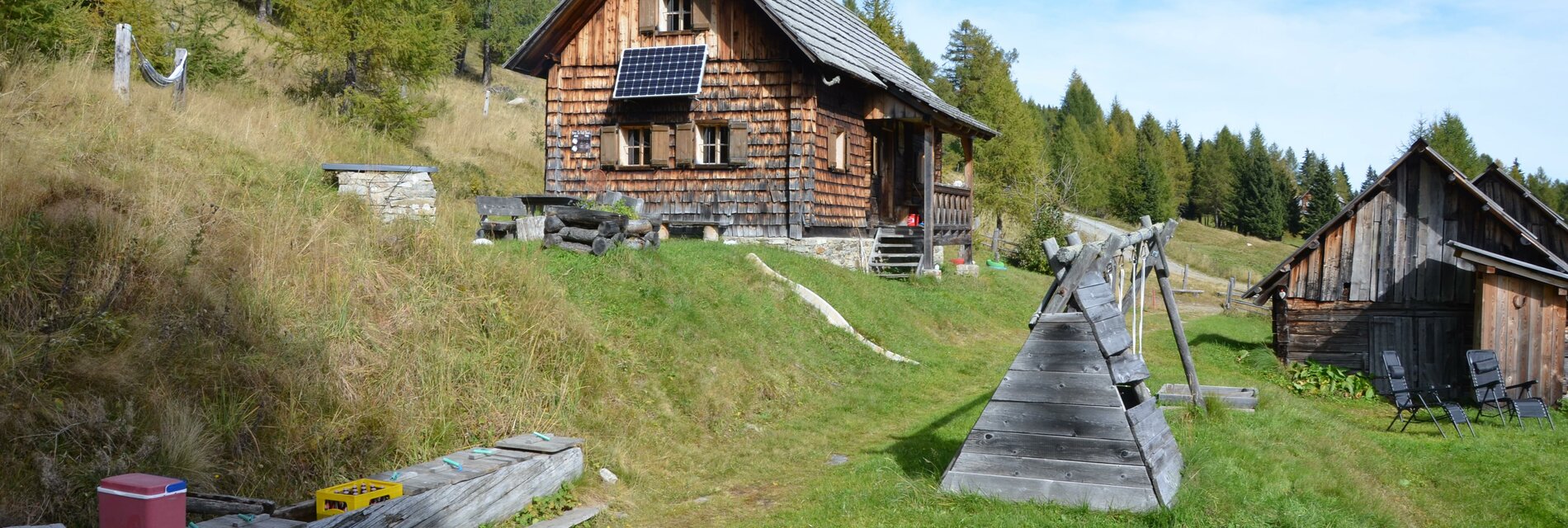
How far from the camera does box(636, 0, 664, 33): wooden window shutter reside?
66.5 ft

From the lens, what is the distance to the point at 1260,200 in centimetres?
7612

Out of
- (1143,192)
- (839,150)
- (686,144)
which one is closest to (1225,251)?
(1143,192)

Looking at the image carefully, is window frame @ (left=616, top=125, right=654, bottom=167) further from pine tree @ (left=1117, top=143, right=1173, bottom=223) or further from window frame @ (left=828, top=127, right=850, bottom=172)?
pine tree @ (left=1117, top=143, right=1173, bottom=223)

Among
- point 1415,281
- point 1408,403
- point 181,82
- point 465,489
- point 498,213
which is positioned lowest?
point 1408,403

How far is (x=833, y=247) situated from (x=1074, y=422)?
44.1 feet

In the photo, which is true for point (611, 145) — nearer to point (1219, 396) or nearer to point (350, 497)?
point (1219, 396)

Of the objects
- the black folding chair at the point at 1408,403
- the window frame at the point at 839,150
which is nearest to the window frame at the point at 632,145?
the window frame at the point at 839,150

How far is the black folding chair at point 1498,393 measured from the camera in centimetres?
1467

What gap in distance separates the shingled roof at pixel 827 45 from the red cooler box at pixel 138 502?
14.8m

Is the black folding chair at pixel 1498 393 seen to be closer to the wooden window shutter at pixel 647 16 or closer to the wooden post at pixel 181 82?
the wooden window shutter at pixel 647 16

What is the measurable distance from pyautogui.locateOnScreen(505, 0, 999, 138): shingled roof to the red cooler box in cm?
1477

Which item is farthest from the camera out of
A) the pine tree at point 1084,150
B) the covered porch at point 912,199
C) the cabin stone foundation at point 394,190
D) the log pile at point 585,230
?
the pine tree at point 1084,150

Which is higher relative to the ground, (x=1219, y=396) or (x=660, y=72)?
(x=660, y=72)

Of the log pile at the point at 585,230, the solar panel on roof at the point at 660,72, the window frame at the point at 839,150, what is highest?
the solar panel on roof at the point at 660,72
